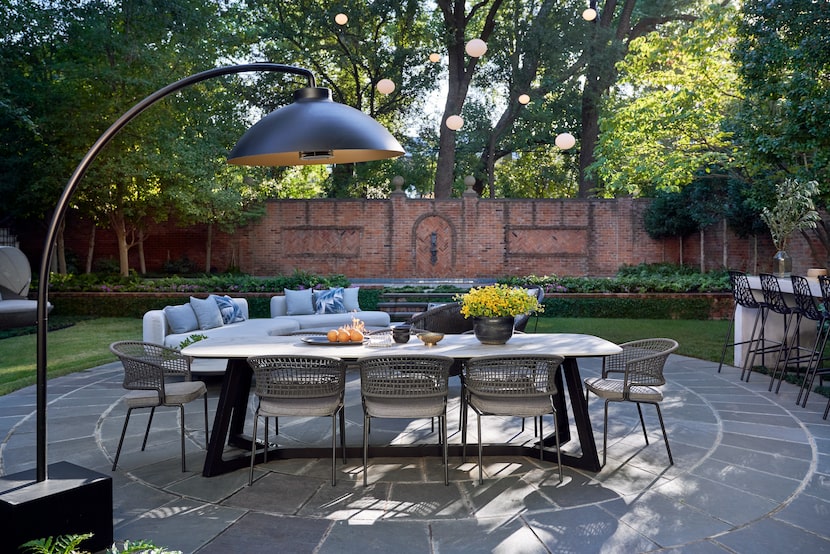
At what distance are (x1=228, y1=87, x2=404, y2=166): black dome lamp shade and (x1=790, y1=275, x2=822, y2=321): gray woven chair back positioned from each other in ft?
14.0

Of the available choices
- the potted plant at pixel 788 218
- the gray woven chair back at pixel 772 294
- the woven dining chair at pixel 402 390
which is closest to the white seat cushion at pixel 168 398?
the woven dining chair at pixel 402 390

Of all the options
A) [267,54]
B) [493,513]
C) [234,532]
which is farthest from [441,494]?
[267,54]

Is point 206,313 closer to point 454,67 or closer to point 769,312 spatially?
point 769,312

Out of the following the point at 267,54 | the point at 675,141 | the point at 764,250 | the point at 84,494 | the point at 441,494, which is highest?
the point at 267,54

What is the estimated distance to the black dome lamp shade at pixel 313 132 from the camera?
3.55m

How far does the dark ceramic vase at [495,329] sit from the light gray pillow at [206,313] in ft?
13.0

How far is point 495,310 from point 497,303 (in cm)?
5

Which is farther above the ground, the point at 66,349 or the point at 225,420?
the point at 225,420

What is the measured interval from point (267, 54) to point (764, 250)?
13289 mm

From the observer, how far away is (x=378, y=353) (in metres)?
3.81

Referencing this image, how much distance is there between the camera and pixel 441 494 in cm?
358

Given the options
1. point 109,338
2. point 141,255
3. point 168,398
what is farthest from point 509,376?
point 141,255

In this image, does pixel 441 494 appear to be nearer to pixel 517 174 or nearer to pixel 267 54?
pixel 267 54

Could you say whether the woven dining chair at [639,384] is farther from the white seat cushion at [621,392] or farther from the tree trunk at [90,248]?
the tree trunk at [90,248]
